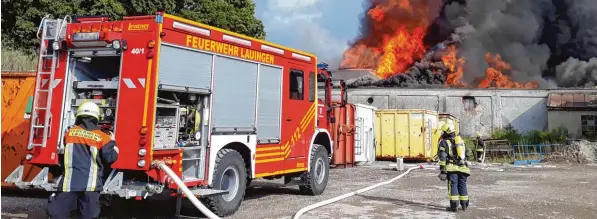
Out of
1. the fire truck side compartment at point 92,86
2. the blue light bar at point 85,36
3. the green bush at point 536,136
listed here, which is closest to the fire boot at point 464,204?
the fire truck side compartment at point 92,86

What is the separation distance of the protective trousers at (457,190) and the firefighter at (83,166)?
224 inches

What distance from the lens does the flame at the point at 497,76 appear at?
42.8 metres

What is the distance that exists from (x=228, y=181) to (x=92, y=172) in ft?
8.98

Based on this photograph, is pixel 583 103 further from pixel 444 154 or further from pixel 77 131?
pixel 77 131

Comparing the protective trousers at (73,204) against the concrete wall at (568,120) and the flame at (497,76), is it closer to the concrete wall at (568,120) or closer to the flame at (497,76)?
the concrete wall at (568,120)

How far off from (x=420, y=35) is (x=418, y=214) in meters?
41.4

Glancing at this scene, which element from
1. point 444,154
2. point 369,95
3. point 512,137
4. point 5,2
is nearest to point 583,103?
point 512,137

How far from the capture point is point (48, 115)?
20.9ft

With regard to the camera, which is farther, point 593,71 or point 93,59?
point 593,71

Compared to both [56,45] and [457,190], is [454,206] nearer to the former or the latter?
[457,190]

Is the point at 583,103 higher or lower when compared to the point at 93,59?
higher

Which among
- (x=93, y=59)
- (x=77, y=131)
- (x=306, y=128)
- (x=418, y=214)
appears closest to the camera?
(x=77, y=131)

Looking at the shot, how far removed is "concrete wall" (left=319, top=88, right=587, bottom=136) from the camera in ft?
104

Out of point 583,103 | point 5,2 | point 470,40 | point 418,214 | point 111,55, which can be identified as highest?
point 470,40
